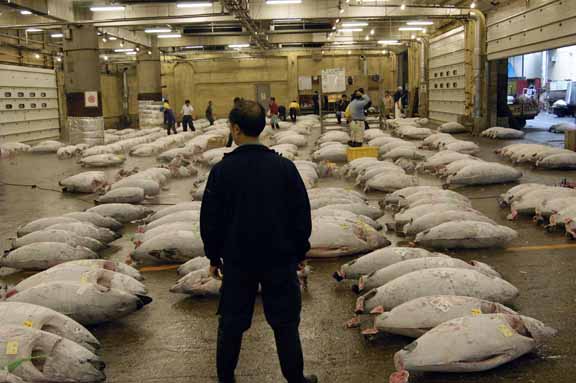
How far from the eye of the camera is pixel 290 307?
3.05 m

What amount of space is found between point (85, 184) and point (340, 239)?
6403 mm

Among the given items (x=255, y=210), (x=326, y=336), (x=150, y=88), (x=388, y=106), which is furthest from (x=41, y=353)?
(x=150, y=88)

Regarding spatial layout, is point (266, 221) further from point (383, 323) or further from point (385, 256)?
point (385, 256)

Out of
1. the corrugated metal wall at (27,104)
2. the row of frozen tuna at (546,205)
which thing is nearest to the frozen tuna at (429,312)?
the row of frozen tuna at (546,205)

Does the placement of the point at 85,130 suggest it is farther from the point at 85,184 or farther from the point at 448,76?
the point at 448,76

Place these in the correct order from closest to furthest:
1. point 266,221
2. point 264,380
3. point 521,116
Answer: point 266,221 → point 264,380 → point 521,116

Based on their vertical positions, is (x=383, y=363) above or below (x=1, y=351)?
below

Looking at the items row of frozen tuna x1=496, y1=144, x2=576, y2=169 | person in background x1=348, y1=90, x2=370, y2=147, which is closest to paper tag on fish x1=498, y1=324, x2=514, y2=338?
row of frozen tuna x1=496, y1=144, x2=576, y2=169

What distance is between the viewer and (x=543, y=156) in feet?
36.9

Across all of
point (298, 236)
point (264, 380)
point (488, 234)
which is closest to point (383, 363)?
point (264, 380)

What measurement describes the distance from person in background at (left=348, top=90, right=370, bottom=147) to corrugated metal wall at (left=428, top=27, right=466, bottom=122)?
27.0ft

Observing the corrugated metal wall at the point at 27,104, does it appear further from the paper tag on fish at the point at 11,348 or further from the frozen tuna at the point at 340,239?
the paper tag on fish at the point at 11,348

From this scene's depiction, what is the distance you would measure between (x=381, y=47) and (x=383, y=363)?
33901 mm

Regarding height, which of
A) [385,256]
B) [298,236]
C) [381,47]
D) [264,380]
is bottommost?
[264,380]
